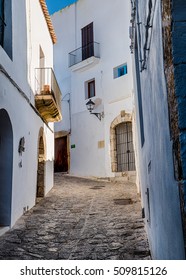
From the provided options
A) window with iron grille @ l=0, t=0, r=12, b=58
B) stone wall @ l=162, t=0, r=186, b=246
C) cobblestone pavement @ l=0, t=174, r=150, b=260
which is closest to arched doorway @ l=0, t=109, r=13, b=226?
cobblestone pavement @ l=0, t=174, r=150, b=260

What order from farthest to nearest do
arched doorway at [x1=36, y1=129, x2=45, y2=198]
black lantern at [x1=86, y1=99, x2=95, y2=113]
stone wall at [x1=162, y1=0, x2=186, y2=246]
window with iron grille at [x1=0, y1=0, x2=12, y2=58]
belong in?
black lantern at [x1=86, y1=99, x2=95, y2=113], arched doorway at [x1=36, y1=129, x2=45, y2=198], window with iron grille at [x1=0, y1=0, x2=12, y2=58], stone wall at [x1=162, y1=0, x2=186, y2=246]

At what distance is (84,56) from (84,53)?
0.15 metres

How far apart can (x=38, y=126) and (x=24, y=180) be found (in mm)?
2007

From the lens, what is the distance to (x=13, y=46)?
5.72 meters

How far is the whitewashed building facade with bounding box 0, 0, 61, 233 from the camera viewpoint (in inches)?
209

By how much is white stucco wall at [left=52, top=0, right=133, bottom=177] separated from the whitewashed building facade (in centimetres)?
382

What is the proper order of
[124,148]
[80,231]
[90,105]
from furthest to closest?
[90,105]
[124,148]
[80,231]

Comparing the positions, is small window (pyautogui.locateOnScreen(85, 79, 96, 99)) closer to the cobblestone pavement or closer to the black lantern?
the black lantern

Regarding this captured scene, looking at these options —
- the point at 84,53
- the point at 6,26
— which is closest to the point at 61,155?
the point at 84,53

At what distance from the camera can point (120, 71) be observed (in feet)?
41.6

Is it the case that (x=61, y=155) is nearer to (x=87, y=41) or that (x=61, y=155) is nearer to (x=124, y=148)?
(x=124, y=148)

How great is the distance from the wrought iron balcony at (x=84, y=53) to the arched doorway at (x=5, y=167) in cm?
905
